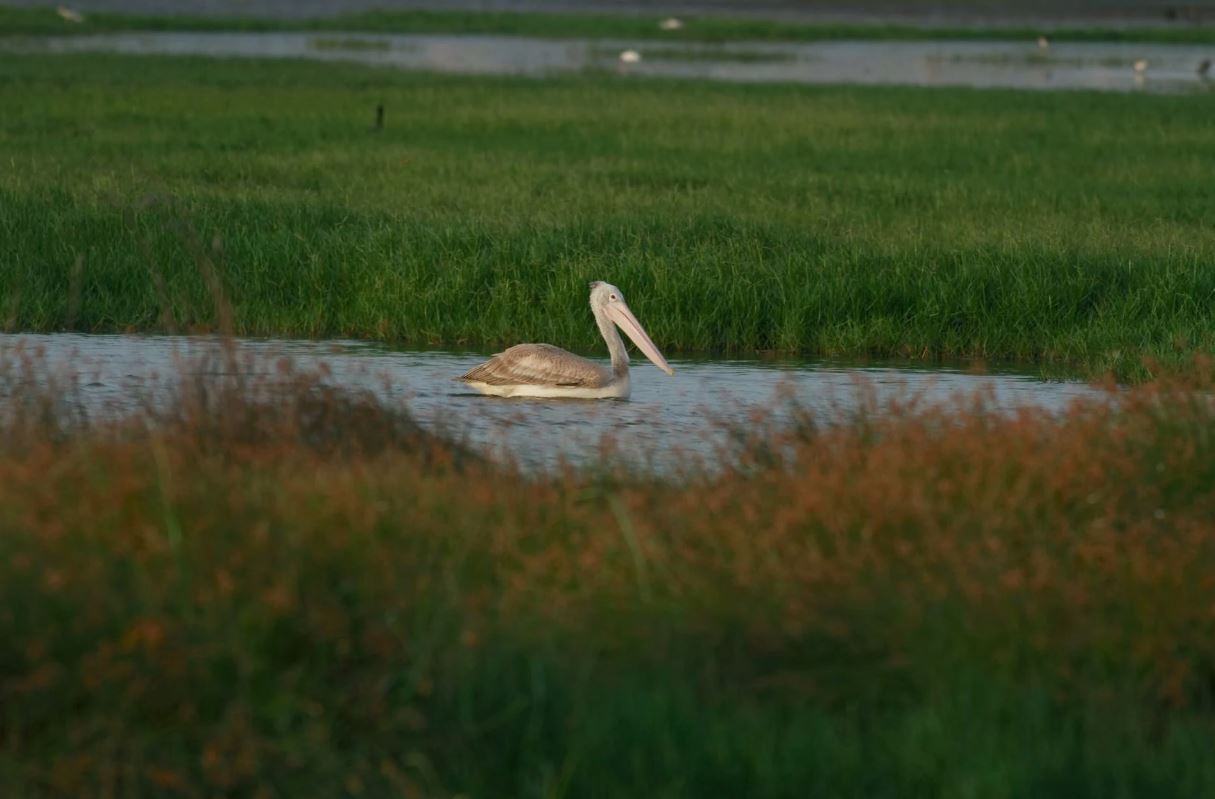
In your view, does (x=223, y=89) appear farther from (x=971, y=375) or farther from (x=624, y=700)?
(x=624, y=700)

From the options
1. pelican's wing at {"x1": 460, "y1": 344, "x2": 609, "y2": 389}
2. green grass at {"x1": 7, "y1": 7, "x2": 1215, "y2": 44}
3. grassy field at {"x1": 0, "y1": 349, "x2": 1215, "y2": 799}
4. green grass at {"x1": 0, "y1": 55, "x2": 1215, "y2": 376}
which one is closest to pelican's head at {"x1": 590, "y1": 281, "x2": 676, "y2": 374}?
pelican's wing at {"x1": 460, "y1": 344, "x2": 609, "y2": 389}

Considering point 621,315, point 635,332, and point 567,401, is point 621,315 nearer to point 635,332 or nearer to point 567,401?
point 635,332

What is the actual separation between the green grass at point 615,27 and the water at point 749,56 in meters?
2.74

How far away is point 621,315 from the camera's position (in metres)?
12.5

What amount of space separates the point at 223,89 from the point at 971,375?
26410mm

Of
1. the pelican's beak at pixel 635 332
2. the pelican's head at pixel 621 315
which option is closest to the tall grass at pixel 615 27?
the pelican's head at pixel 621 315

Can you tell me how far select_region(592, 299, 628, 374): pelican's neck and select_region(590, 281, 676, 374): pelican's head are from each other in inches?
0.7

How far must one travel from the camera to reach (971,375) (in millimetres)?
13570

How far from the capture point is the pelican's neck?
12117 mm

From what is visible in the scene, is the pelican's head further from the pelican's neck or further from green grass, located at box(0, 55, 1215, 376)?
green grass, located at box(0, 55, 1215, 376)

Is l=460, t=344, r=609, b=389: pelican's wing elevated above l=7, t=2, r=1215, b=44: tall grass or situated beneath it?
situated beneath

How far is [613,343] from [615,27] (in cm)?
7098

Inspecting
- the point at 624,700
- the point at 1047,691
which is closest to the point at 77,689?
the point at 624,700

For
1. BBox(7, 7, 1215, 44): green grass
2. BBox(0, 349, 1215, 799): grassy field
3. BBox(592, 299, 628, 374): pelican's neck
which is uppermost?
BBox(7, 7, 1215, 44): green grass
